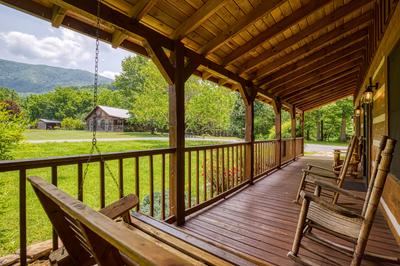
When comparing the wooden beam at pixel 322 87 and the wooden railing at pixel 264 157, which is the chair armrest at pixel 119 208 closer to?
the wooden railing at pixel 264 157

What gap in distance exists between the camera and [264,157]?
620 cm

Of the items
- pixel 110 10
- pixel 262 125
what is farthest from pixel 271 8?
pixel 262 125

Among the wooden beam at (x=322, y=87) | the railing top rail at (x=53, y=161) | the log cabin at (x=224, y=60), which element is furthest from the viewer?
the wooden beam at (x=322, y=87)

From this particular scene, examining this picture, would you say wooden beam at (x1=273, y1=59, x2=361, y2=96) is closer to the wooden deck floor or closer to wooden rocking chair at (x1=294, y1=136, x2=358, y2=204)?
wooden rocking chair at (x1=294, y1=136, x2=358, y2=204)

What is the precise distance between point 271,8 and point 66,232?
2.94 metres

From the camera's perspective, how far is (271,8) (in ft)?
8.50

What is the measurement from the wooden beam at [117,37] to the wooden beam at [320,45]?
3208 mm

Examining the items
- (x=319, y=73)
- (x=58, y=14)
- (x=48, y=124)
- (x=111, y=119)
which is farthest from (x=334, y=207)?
(x=111, y=119)

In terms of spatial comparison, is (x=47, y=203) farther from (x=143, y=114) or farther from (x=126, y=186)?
(x=143, y=114)

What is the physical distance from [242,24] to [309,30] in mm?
1402

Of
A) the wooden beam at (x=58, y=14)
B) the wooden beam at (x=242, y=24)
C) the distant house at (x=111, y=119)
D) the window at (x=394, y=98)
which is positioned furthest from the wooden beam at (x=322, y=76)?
the distant house at (x=111, y=119)

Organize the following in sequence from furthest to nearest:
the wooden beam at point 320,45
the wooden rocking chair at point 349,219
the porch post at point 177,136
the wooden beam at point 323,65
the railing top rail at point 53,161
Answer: the wooden beam at point 323,65 < the wooden beam at point 320,45 < the porch post at point 177,136 < the wooden rocking chair at point 349,219 < the railing top rail at point 53,161

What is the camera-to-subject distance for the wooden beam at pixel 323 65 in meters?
5.06

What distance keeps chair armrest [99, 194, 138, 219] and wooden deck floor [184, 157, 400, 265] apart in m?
1.14
